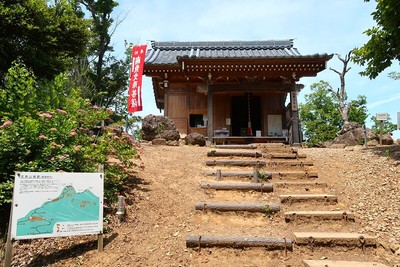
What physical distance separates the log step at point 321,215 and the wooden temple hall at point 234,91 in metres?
8.10

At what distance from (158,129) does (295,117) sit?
6656 mm

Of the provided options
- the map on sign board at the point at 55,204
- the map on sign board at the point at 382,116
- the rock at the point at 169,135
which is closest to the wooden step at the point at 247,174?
the map on sign board at the point at 55,204

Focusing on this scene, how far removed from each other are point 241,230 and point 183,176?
2778 mm

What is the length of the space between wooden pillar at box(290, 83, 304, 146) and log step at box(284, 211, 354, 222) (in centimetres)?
795

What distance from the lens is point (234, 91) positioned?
45.4 ft

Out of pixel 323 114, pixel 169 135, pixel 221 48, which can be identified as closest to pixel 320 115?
pixel 323 114

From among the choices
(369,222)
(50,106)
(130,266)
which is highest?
(50,106)

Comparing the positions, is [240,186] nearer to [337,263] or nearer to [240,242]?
[240,242]

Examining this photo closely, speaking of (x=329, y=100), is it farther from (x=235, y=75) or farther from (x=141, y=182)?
(x=141, y=182)

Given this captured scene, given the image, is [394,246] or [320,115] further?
[320,115]

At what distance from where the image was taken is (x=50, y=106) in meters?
5.38

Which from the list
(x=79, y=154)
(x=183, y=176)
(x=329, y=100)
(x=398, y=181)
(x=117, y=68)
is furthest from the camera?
(x=329, y=100)

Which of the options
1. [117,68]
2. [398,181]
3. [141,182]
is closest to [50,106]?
[141,182]

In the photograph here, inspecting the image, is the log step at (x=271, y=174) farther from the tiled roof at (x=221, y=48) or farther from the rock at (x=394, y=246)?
the tiled roof at (x=221, y=48)
